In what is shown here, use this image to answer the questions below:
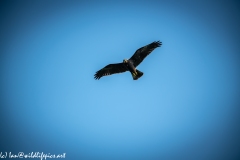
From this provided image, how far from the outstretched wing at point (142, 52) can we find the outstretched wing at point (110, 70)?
0.74 m

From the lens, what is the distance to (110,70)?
13102 mm

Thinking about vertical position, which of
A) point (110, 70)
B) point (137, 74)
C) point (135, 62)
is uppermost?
point (110, 70)

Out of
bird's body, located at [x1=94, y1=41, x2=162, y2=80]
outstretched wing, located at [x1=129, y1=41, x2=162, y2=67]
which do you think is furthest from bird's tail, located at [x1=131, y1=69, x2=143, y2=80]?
outstretched wing, located at [x1=129, y1=41, x2=162, y2=67]

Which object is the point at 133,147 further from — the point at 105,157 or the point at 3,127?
the point at 3,127

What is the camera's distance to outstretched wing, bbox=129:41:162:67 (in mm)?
12063

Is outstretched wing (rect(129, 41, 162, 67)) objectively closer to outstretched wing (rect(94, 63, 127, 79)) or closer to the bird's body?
the bird's body

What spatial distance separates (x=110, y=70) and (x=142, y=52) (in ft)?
7.73

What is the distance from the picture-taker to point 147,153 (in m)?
58.3

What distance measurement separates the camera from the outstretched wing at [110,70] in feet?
41.4

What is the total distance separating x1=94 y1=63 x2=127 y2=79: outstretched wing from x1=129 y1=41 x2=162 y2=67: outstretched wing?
74 centimetres

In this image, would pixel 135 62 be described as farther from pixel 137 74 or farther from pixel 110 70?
pixel 110 70

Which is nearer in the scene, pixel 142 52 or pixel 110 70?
pixel 142 52

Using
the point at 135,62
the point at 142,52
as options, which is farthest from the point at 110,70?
the point at 142,52

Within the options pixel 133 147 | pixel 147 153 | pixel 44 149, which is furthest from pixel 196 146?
pixel 44 149
